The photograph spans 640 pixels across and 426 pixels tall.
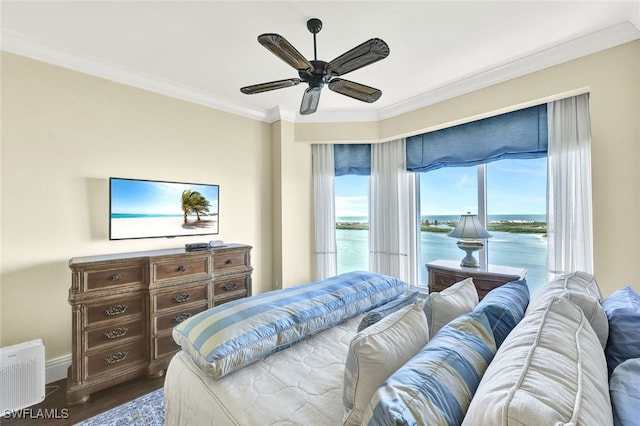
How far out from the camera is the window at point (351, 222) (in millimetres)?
4105

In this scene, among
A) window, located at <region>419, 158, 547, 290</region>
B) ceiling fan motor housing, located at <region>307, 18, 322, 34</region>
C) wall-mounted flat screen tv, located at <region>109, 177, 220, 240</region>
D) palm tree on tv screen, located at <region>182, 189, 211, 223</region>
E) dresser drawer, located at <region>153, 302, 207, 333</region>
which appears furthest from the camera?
palm tree on tv screen, located at <region>182, 189, 211, 223</region>

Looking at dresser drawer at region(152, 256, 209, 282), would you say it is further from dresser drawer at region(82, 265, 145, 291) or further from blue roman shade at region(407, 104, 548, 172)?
blue roman shade at region(407, 104, 548, 172)

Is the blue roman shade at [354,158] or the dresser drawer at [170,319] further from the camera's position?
the blue roman shade at [354,158]

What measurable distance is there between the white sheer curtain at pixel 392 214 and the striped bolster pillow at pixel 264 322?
1884 millimetres

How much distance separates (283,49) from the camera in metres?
1.58

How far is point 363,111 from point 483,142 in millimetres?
1507

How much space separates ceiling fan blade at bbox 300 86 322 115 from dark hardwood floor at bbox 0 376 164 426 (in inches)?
102

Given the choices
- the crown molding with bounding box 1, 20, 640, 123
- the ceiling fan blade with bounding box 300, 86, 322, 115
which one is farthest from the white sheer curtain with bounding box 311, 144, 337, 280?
the ceiling fan blade with bounding box 300, 86, 322, 115

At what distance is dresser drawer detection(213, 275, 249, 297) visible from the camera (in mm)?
2768

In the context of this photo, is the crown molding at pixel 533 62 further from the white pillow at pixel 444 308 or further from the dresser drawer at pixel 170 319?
the dresser drawer at pixel 170 319

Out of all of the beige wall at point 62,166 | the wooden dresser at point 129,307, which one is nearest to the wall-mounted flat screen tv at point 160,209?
the beige wall at point 62,166

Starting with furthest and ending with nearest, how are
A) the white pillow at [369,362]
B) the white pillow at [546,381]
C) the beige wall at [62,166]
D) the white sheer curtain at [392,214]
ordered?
the white sheer curtain at [392,214] → the beige wall at [62,166] → the white pillow at [369,362] → the white pillow at [546,381]

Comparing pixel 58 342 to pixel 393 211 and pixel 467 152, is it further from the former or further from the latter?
pixel 467 152

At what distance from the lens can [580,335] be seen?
33.1 inches
